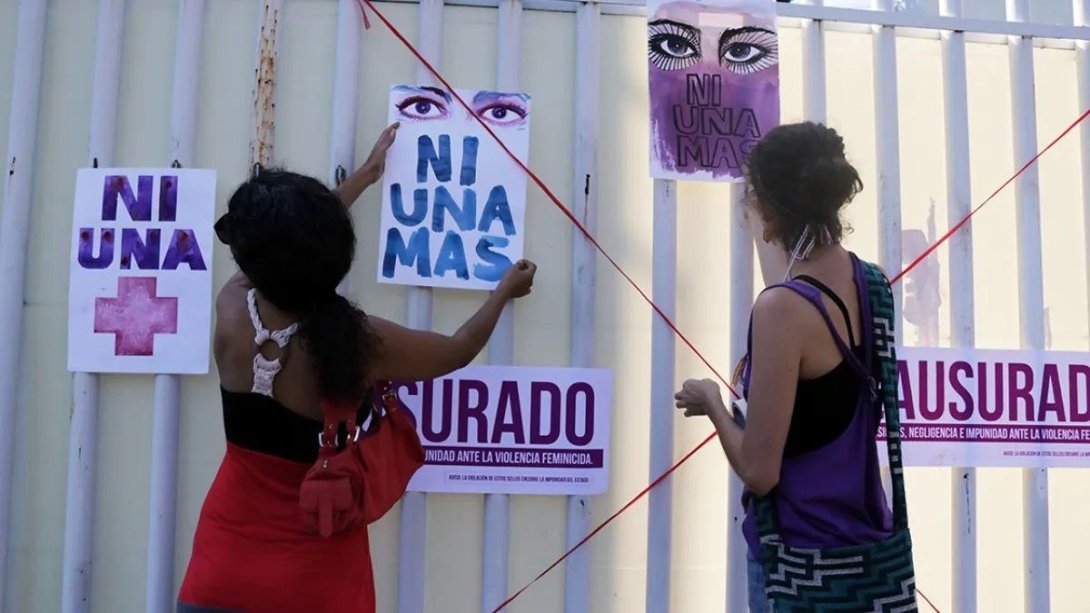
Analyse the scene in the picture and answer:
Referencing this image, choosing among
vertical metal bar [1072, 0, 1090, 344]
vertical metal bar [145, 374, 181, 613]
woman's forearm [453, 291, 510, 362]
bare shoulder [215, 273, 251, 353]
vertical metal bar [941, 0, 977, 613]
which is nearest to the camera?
bare shoulder [215, 273, 251, 353]

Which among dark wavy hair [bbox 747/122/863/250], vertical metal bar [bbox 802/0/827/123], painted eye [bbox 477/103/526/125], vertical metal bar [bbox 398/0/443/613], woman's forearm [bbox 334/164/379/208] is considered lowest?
vertical metal bar [bbox 398/0/443/613]

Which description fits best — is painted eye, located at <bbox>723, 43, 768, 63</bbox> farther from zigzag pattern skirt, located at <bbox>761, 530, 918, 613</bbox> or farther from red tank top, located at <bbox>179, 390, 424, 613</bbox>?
red tank top, located at <bbox>179, 390, 424, 613</bbox>

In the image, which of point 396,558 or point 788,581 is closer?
point 788,581

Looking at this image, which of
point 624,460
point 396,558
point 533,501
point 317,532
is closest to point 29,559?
point 396,558

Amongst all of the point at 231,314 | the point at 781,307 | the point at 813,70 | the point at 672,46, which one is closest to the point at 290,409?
the point at 231,314

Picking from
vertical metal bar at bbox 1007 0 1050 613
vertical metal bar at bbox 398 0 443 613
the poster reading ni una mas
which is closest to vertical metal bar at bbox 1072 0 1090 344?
vertical metal bar at bbox 1007 0 1050 613

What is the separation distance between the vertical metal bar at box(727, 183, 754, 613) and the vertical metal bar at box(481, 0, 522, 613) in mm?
588

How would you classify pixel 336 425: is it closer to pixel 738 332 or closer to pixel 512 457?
pixel 512 457

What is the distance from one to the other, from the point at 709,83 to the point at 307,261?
133cm

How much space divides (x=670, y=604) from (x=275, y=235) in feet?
4.79

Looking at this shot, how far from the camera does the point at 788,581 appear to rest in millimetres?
1781

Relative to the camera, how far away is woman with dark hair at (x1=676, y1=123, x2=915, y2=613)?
1.72 m

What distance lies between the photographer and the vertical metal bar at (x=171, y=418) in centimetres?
239

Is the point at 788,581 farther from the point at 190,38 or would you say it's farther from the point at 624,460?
the point at 190,38
